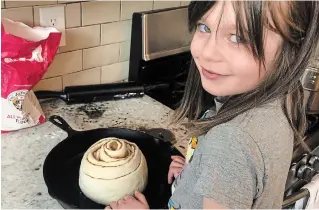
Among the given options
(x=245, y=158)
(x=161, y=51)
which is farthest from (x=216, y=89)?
(x=161, y=51)

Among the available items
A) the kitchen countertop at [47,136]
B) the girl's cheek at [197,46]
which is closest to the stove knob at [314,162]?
the kitchen countertop at [47,136]

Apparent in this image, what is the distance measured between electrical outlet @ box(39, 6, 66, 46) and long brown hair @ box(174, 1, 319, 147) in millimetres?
463

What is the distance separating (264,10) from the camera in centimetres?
56

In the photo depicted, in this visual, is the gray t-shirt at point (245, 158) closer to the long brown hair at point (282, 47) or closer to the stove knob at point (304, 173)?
the long brown hair at point (282, 47)

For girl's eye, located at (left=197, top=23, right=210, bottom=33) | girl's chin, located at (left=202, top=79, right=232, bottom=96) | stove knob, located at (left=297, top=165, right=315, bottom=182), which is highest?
girl's eye, located at (left=197, top=23, right=210, bottom=33)

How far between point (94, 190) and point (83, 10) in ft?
1.68

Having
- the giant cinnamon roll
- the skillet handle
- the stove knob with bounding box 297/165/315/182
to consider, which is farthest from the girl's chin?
the stove knob with bounding box 297/165/315/182

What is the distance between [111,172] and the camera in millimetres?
768

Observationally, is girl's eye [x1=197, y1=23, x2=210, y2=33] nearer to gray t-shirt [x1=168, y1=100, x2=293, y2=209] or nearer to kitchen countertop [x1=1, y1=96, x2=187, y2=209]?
gray t-shirt [x1=168, y1=100, x2=293, y2=209]

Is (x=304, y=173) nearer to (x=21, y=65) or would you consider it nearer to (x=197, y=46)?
(x=197, y=46)

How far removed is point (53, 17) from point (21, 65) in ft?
0.56

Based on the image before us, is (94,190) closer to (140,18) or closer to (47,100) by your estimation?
(47,100)

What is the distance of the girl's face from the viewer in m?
0.59

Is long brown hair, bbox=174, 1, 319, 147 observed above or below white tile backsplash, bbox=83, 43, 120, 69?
above
